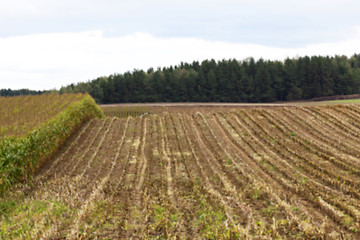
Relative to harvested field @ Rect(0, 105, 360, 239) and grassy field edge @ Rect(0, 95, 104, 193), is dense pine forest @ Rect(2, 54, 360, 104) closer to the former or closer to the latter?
harvested field @ Rect(0, 105, 360, 239)

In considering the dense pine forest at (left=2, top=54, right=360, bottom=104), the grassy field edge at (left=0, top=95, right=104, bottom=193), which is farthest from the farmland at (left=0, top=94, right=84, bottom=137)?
the dense pine forest at (left=2, top=54, right=360, bottom=104)

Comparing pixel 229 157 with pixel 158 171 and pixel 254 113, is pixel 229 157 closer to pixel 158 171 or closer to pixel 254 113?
pixel 158 171

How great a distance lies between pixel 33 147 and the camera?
13852 millimetres

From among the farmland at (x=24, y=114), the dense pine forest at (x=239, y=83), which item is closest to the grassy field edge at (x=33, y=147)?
the farmland at (x=24, y=114)

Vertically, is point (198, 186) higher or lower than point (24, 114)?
lower

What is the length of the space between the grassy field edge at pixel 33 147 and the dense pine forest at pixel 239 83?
189ft

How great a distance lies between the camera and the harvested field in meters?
7.83

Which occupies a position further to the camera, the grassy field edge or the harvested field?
the grassy field edge

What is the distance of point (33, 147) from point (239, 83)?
65.0 metres

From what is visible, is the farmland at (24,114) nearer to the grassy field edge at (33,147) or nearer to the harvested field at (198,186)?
the grassy field edge at (33,147)

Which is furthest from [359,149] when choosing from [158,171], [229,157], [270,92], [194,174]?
[270,92]

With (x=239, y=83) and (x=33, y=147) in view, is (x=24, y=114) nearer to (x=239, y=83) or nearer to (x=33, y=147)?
(x=33, y=147)

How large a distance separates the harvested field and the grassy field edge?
1.82 ft

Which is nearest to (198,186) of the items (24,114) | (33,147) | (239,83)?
(33,147)
